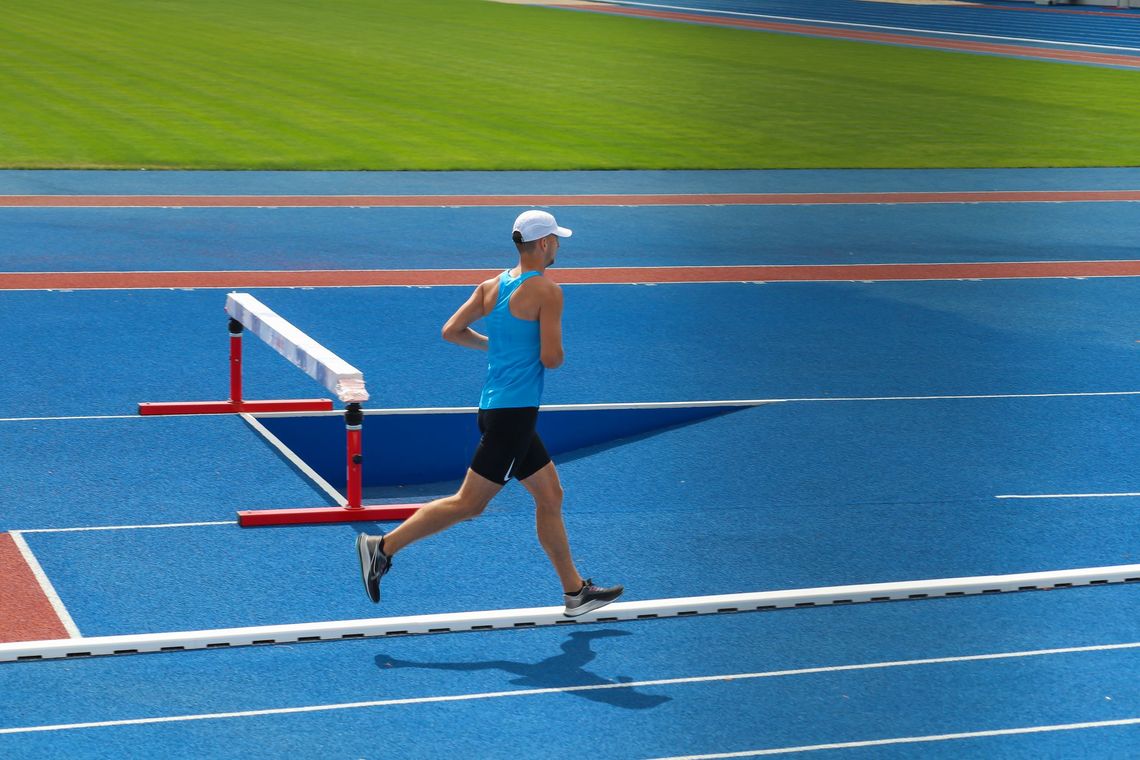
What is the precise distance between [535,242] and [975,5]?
63725 mm

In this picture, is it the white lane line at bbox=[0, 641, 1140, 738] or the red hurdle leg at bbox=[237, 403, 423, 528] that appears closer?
the white lane line at bbox=[0, 641, 1140, 738]

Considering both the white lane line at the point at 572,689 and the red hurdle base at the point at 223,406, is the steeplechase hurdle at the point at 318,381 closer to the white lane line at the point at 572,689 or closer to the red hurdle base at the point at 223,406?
the red hurdle base at the point at 223,406

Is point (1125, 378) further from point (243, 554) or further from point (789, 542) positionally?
point (243, 554)

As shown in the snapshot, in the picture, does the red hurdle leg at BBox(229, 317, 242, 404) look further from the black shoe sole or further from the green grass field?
the green grass field

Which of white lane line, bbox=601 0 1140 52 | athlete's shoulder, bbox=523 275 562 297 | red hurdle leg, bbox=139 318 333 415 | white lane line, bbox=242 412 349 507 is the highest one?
white lane line, bbox=601 0 1140 52

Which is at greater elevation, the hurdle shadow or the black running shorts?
the black running shorts

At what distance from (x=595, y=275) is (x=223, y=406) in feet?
21.1

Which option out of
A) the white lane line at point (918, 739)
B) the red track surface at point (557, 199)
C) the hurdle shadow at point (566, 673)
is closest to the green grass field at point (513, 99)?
the red track surface at point (557, 199)

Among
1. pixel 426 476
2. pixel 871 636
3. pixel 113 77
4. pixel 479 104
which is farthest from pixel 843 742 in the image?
pixel 113 77

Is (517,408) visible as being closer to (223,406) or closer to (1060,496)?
(1060,496)

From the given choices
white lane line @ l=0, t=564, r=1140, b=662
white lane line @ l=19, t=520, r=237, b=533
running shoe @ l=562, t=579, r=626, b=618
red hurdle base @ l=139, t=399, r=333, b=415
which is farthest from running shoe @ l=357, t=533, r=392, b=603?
red hurdle base @ l=139, t=399, r=333, b=415

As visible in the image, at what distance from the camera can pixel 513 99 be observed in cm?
3266

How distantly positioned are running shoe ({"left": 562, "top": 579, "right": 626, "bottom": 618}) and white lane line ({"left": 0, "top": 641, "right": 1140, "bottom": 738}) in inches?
25.9

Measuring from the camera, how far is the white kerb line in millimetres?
8680
